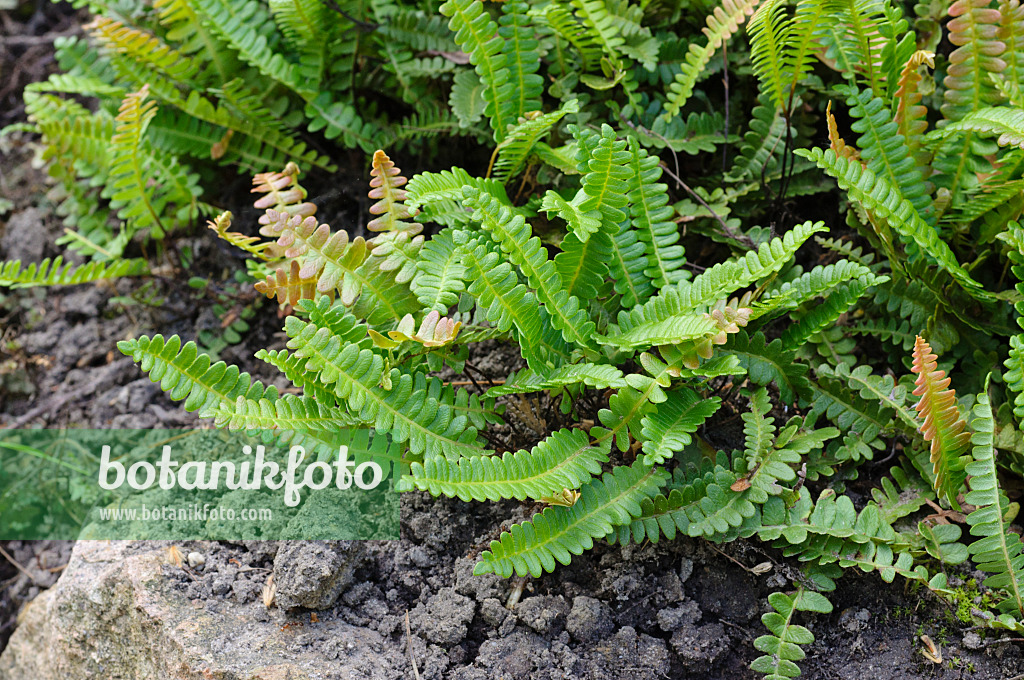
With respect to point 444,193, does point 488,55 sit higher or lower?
higher

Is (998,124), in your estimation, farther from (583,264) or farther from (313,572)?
(313,572)

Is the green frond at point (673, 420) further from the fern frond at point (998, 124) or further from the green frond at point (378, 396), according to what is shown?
the fern frond at point (998, 124)

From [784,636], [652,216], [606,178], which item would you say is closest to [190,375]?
[606,178]

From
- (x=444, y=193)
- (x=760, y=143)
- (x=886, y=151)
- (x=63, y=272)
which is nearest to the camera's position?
(x=444, y=193)

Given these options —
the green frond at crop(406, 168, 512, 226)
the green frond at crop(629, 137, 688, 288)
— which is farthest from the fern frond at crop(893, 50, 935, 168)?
the green frond at crop(406, 168, 512, 226)

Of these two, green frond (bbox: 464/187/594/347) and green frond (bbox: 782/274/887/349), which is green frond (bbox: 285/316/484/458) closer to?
green frond (bbox: 464/187/594/347)

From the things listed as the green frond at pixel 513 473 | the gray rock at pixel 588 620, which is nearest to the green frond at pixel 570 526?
the green frond at pixel 513 473
